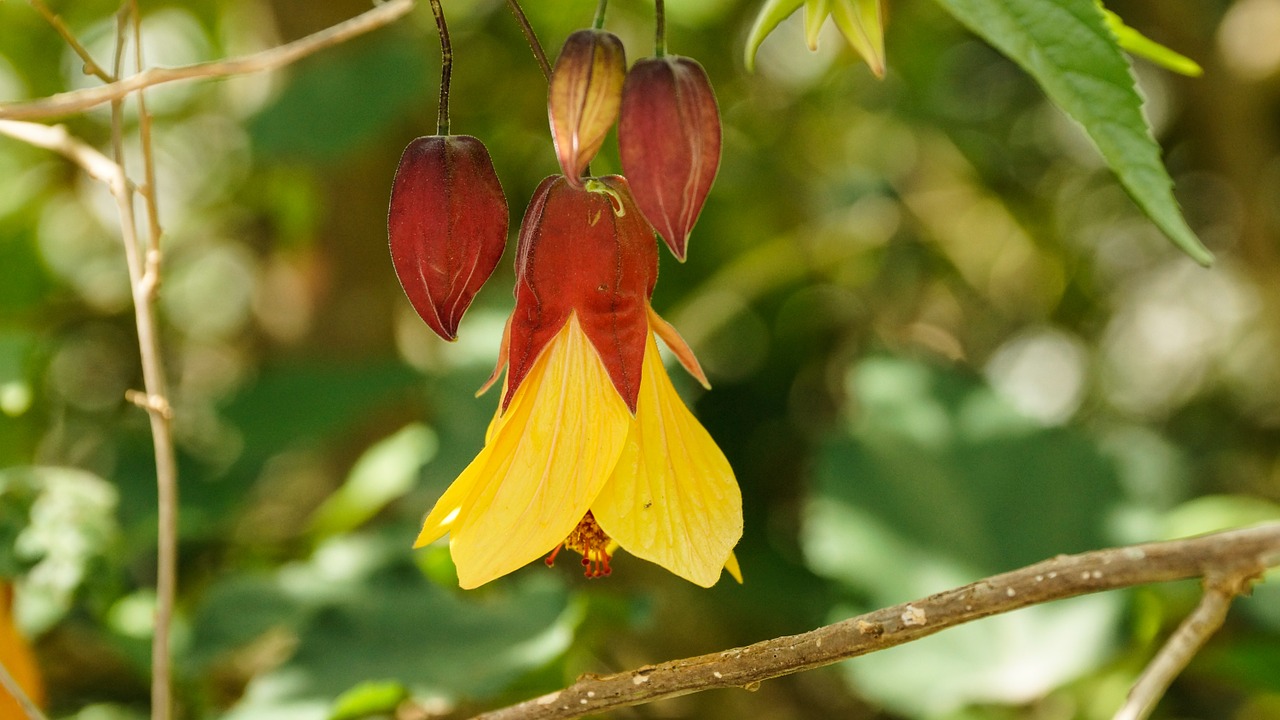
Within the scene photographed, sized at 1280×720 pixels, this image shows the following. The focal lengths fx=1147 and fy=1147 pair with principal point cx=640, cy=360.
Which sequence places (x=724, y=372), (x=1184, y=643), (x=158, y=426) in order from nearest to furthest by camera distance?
(x=1184, y=643)
(x=158, y=426)
(x=724, y=372)

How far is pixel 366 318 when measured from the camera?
4.11 ft

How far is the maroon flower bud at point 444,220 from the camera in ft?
1.41

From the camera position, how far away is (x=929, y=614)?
1.02 feet

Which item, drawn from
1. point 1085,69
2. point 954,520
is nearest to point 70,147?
point 1085,69

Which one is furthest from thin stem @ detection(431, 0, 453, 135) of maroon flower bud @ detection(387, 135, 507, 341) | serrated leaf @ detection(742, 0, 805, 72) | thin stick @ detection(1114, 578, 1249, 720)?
thin stick @ detection(1114, 578, 1249, 720)

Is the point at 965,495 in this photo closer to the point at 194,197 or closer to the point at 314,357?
the point at 314,357

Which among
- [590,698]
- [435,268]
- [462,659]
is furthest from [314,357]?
[590,698]

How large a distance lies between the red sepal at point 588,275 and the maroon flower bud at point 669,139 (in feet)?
0.14

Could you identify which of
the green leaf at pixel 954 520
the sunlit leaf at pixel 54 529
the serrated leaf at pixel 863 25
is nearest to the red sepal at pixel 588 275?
the serrated leaf at pixel 863 25

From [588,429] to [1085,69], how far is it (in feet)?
0.70

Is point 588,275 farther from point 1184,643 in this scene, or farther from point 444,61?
point 1184,643

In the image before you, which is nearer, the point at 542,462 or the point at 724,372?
the point at 542,462

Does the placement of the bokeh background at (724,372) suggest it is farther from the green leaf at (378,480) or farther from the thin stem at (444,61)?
the thin stem at (444,61)

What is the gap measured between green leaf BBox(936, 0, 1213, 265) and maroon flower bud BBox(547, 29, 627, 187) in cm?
11
